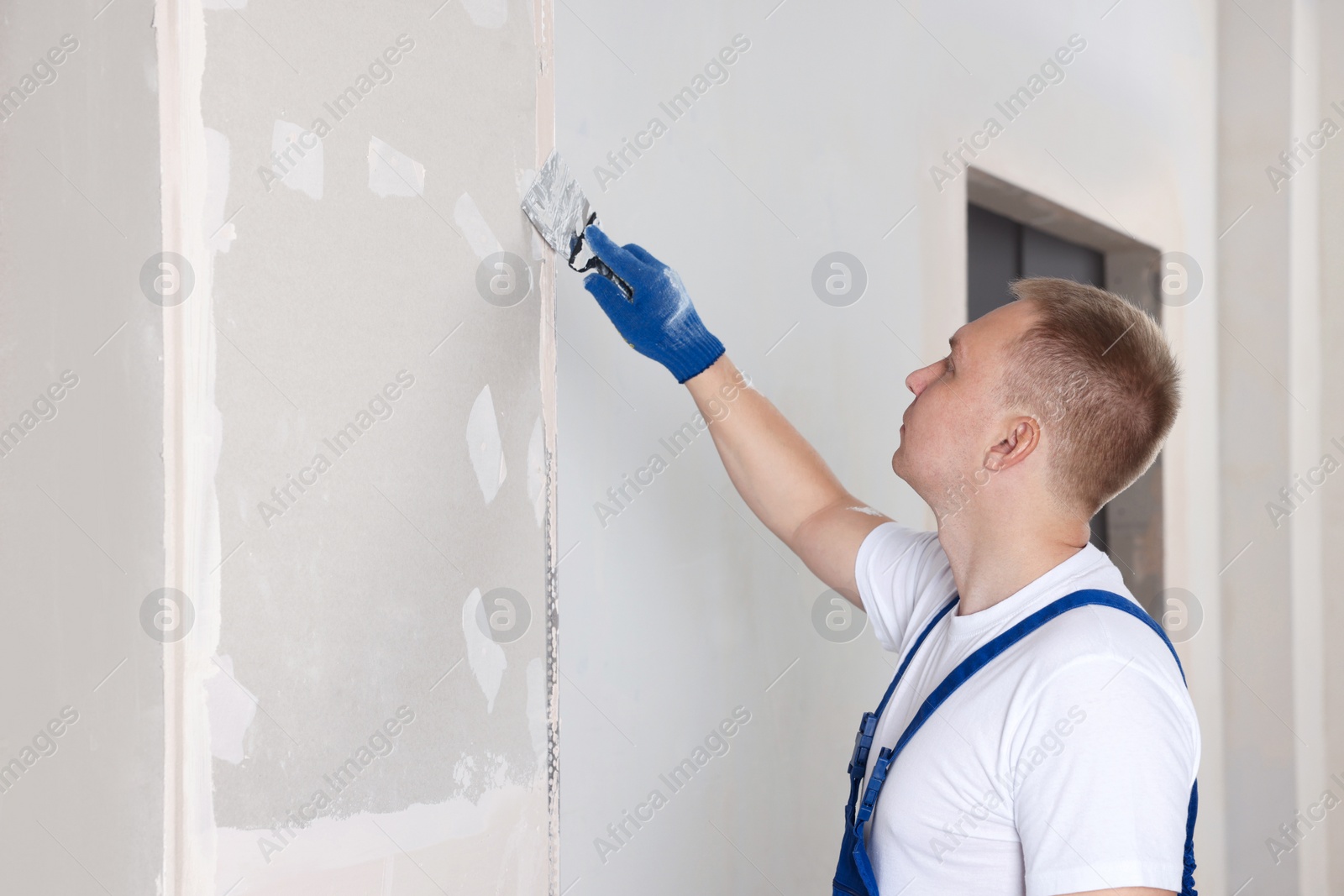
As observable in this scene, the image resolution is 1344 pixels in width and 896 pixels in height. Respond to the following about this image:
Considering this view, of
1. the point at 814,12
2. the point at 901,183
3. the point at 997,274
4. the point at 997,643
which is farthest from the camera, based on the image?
the point at 997,274

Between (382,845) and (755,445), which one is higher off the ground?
(755,445)

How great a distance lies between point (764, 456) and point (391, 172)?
683 millimetres

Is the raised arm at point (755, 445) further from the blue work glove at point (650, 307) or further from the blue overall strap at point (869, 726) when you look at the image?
the blue overall strap at point (869, 726)

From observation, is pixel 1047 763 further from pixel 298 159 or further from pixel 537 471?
pixel 298 159

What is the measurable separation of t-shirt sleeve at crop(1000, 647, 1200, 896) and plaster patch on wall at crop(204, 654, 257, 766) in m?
0.77

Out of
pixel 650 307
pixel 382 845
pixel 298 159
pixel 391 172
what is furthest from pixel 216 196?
pixel 382 845

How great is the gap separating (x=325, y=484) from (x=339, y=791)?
12.4 inches

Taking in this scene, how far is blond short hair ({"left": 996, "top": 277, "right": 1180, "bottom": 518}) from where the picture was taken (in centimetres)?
117

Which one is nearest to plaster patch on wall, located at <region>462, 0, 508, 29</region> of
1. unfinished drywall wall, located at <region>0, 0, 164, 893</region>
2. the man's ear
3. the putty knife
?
the putty knife

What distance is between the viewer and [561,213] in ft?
4.03

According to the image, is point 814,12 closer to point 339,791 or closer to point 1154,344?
point 1154,344

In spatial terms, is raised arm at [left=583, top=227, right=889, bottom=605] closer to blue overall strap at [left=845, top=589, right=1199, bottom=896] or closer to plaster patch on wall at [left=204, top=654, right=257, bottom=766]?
blue overall strap at [left=845, top=589, right=1199, bottom=896]

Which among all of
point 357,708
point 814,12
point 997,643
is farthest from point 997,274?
point 357,708

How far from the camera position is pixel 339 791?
1.00m
